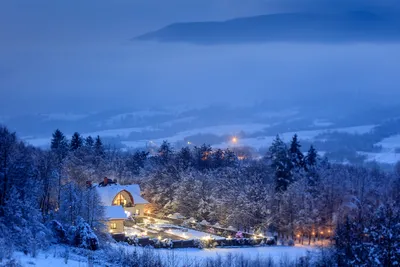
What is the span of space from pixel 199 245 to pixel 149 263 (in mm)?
17198

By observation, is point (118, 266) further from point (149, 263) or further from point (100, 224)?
point (100, 224)

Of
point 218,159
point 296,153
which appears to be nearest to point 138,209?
point 296,153

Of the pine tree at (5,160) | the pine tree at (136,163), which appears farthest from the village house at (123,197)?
the pine tree at (5,160)

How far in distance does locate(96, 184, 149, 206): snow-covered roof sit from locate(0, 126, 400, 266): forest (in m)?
2.70

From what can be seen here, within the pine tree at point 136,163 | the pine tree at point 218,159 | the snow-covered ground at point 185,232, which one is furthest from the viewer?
the pine tree at point 136,163

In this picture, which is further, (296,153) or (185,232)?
(296,153)

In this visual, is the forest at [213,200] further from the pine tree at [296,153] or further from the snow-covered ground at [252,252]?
the snow-covered ground at [252,252]

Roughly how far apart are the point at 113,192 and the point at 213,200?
11.9 meters

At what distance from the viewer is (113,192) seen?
5441cm

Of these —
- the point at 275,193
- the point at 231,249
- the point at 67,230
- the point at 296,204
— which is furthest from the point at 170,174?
the point at 67,230

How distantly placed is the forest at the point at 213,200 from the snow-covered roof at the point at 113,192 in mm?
2695

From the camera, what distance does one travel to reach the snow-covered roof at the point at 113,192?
5328 centimetres

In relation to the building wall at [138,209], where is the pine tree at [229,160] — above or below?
above

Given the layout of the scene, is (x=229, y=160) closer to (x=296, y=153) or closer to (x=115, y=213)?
(x=296, y=153)
